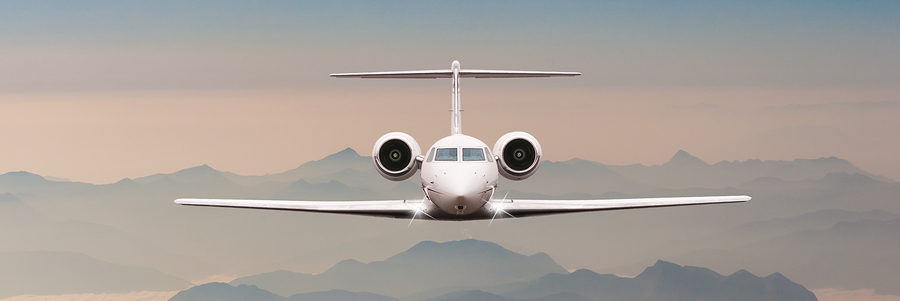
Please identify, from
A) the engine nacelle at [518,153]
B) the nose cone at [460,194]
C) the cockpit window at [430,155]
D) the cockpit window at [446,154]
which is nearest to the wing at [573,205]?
the engine nacelle at [518,153]

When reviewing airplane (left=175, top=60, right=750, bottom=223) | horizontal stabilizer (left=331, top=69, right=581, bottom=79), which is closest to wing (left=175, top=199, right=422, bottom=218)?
airplane (left=175, top=60, right=750, bottom=223)

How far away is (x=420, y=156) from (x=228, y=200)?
5.90 metres

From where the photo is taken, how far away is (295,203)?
25375mm

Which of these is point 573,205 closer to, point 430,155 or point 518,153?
point 518,153

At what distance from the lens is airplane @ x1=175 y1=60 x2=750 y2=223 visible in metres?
22.8

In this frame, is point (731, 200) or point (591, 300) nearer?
point (731, 200)

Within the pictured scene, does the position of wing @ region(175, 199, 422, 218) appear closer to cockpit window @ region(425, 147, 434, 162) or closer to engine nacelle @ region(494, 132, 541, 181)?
cockpit window @ region(425, 147, 434, 162)

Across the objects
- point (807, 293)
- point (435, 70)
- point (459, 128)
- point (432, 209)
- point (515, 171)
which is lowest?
point (432, 209)

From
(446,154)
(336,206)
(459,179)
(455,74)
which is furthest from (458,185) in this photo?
(455,74)

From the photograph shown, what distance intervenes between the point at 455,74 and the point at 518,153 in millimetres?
4801

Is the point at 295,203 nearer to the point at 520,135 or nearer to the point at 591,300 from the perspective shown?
the point at 520,135

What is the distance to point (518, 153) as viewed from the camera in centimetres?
2627

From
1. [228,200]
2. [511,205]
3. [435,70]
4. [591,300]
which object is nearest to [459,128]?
[435,70]

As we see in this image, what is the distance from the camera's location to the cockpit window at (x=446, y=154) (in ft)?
76.2
